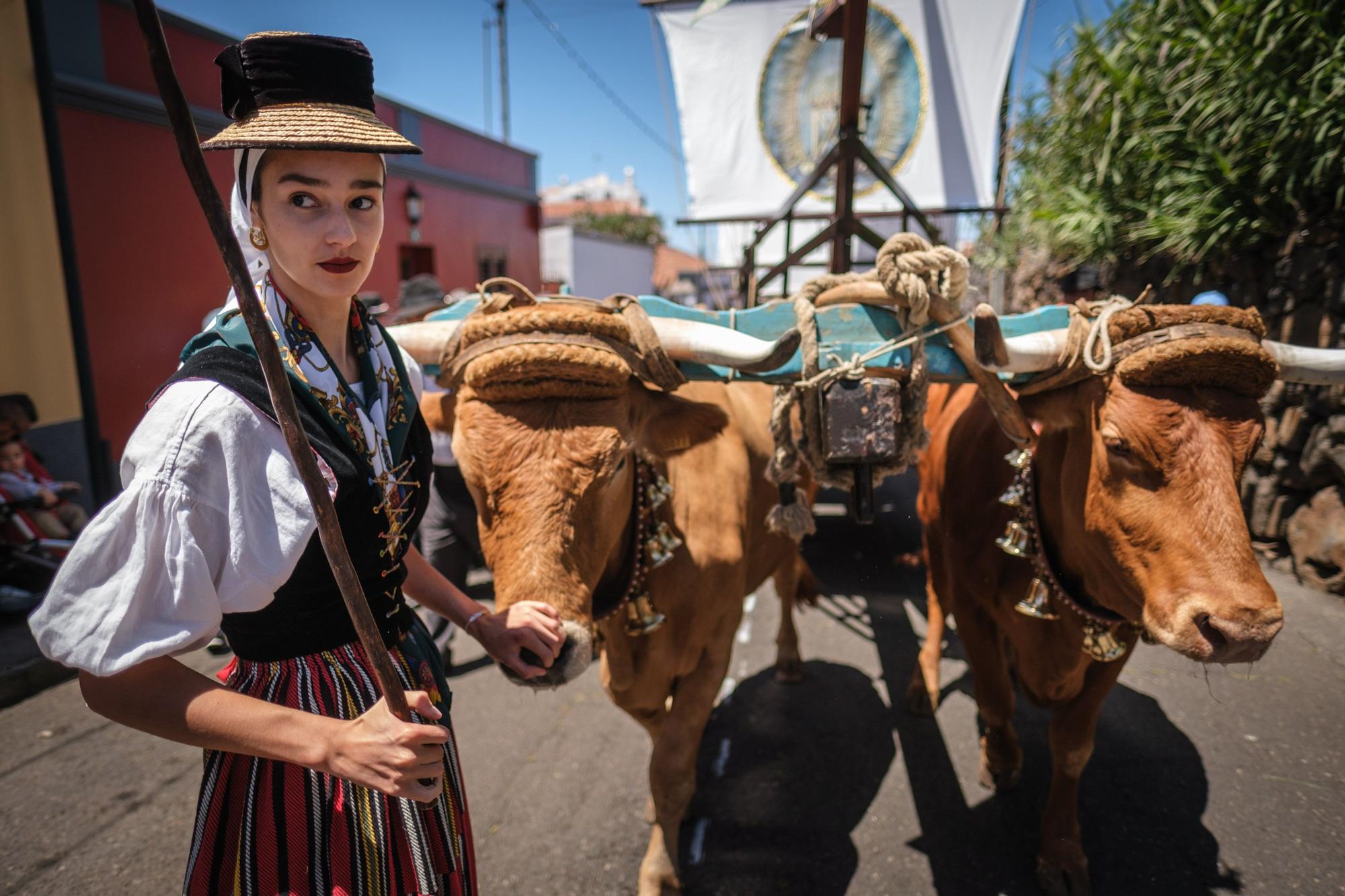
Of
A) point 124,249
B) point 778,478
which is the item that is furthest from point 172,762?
point 124,249

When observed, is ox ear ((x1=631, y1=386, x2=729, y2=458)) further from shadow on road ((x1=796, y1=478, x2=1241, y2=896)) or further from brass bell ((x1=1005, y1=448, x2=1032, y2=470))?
brass bell ((x1=1005, y1=448, x2=1032, y2=470))

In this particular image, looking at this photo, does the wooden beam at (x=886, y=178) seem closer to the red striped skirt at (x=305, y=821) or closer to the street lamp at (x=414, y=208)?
the red striped skirt at (x=305, y=821)

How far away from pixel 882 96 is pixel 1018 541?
268 inches

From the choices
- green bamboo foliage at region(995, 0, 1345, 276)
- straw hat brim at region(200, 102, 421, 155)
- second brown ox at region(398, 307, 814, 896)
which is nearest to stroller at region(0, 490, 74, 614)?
second brown ox at region(398, 307, 814, 896)

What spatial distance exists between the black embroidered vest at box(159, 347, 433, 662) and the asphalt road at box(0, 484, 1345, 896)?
59.9 inches

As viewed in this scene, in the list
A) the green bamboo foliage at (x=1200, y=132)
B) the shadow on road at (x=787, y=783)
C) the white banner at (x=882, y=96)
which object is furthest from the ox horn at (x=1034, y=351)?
the white banner at (x=882, y=96)

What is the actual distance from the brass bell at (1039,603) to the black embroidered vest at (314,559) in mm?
1905

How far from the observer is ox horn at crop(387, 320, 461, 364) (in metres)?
1.98

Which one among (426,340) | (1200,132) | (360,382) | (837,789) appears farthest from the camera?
(1200,132)

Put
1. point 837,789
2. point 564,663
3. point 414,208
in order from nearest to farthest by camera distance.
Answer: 1. point 564,663
2. point 837,789
3. point 414,208

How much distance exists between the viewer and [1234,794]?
2.74 metres

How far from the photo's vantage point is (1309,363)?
1930mm

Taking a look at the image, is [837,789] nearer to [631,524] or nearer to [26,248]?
[631,524]

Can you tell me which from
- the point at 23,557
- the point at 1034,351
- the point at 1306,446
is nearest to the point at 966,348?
the point at 1034,351
